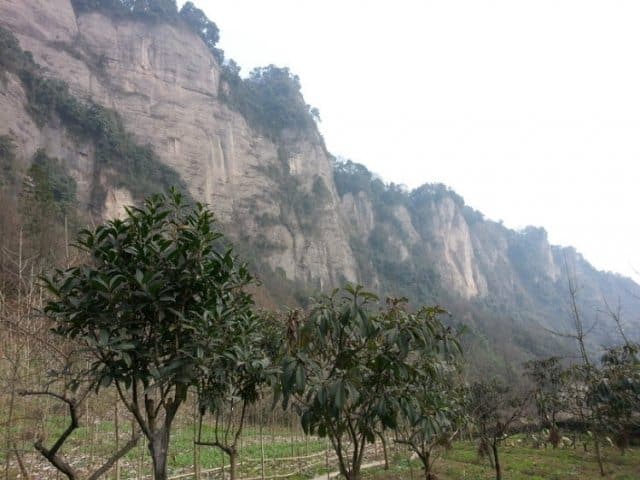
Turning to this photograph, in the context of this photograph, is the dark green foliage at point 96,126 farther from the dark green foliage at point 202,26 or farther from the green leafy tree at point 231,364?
the green leafy tree at point 231,364

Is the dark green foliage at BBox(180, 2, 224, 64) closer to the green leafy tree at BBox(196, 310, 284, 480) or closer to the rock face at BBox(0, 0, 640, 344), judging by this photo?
the rock face at BBox(0, 0, 640, 344)

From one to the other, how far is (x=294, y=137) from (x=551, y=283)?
66.7m

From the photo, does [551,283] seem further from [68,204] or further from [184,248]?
[184,248]

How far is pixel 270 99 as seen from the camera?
55.7m

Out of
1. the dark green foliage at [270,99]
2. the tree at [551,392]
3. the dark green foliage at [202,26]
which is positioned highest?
A: the dark green foliage at [202,26]

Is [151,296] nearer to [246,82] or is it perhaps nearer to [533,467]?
[533,467]

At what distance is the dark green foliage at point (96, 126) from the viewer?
3016 centimetres

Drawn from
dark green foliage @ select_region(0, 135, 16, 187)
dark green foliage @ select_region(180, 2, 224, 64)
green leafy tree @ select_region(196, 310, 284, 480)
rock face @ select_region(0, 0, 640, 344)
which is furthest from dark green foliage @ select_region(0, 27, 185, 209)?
green leafy tree @ select_region(196, 310, 284, 480)

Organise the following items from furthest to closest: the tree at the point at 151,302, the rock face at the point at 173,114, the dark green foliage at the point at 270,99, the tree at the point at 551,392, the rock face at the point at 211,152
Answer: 1. the dark green foliage at the point at 270,99
2. the rock face at the point at 173,114
3. the rock face at the point at 211,152
4. the tree at the point at 551,392
5. the tree at the point at 151,302

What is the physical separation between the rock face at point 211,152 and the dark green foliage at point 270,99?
4.41ft

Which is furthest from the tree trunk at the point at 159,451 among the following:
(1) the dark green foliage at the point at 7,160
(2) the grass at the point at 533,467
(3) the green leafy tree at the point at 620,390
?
(1) the dark green foliage at the point at 7,160

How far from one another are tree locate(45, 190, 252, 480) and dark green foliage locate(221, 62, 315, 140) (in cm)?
4781

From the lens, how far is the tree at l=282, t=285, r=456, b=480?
129 inches

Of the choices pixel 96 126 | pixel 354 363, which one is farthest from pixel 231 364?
pixel 96 126
